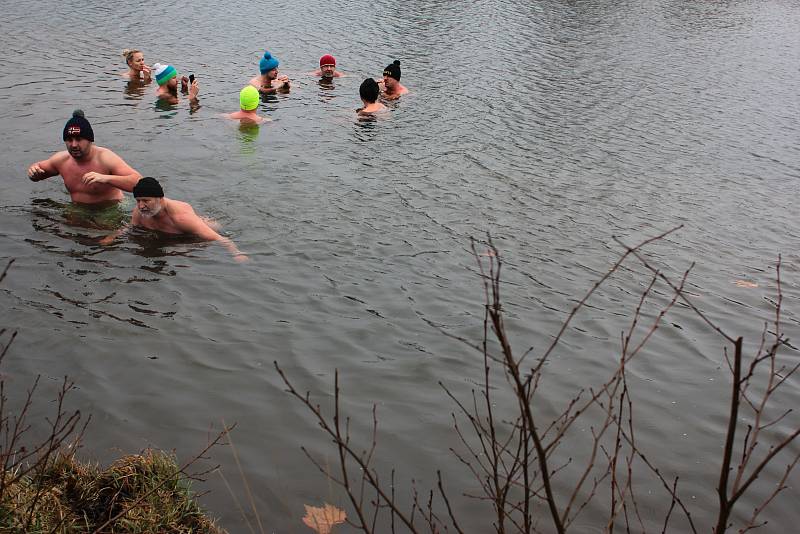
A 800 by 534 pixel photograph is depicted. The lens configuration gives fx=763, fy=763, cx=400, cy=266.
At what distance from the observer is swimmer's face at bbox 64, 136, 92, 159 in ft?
29.4

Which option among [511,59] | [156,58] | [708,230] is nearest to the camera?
[708,230]

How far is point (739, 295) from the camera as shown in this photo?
8453 millimetres

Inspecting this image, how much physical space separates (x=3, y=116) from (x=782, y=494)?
12734mm

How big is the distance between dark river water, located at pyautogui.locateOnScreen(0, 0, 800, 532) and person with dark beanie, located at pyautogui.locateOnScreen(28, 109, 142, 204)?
0.44 meters

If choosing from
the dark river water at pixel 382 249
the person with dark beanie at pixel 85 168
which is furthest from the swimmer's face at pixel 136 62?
the person with dark beanie at pixel 85 168

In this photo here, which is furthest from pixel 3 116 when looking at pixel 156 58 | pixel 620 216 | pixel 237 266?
pixel 620 216

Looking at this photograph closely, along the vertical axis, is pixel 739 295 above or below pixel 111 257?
above

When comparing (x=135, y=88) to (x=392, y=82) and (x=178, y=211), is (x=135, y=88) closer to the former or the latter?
(x=392, y=82)

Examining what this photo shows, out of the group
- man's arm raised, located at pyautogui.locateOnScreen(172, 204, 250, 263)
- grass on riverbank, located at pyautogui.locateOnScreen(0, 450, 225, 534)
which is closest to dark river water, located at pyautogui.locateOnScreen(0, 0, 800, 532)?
man's arm raised, located at pyautogui.locateOnScreen(172, 204, 250, 263)

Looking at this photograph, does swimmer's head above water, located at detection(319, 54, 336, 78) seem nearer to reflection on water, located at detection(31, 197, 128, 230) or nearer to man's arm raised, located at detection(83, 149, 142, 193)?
reflection on water, located at detection(31, 197, 128, 230)

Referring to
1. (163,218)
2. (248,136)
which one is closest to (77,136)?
(163,218)

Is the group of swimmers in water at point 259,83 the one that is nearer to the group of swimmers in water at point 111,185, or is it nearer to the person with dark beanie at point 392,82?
the person with dark beanie at point 392,82

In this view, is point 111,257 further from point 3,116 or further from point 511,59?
point 511,59

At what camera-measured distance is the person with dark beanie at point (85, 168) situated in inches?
352
